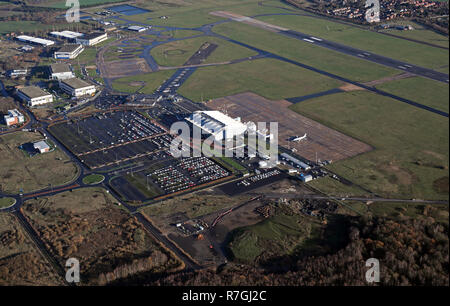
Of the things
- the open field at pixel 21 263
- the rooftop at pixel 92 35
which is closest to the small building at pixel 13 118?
the open field at pixel 21 263

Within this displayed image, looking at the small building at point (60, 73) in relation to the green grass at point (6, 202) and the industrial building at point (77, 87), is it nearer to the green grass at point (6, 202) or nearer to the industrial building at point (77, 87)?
the industrial building at point (77, 87)

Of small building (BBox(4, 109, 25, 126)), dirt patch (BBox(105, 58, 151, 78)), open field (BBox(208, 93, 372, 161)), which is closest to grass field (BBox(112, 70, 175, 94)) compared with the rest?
dirt patch (BBox(105, 58, 151, 78))

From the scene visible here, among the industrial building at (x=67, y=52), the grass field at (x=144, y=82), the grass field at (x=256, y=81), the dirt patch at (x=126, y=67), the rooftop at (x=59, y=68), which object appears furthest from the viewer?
the industrial building at (x=67, y=52)

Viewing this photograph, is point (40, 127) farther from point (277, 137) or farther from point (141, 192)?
point (277, 137)

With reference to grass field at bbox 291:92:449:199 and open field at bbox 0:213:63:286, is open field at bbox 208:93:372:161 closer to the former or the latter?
grass field at bbox 291:92:449:199

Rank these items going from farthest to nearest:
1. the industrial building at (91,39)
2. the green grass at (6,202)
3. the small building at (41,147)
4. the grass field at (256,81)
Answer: the industrial building at (91,39), the grass field at (256,81), the small building at (41,147), the green grass at (6,202)

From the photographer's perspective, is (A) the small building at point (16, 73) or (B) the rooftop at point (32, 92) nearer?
(B) the rooftop at point (32, 92)

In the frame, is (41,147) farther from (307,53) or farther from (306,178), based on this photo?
(307,53)

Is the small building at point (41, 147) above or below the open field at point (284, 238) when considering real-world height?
above
